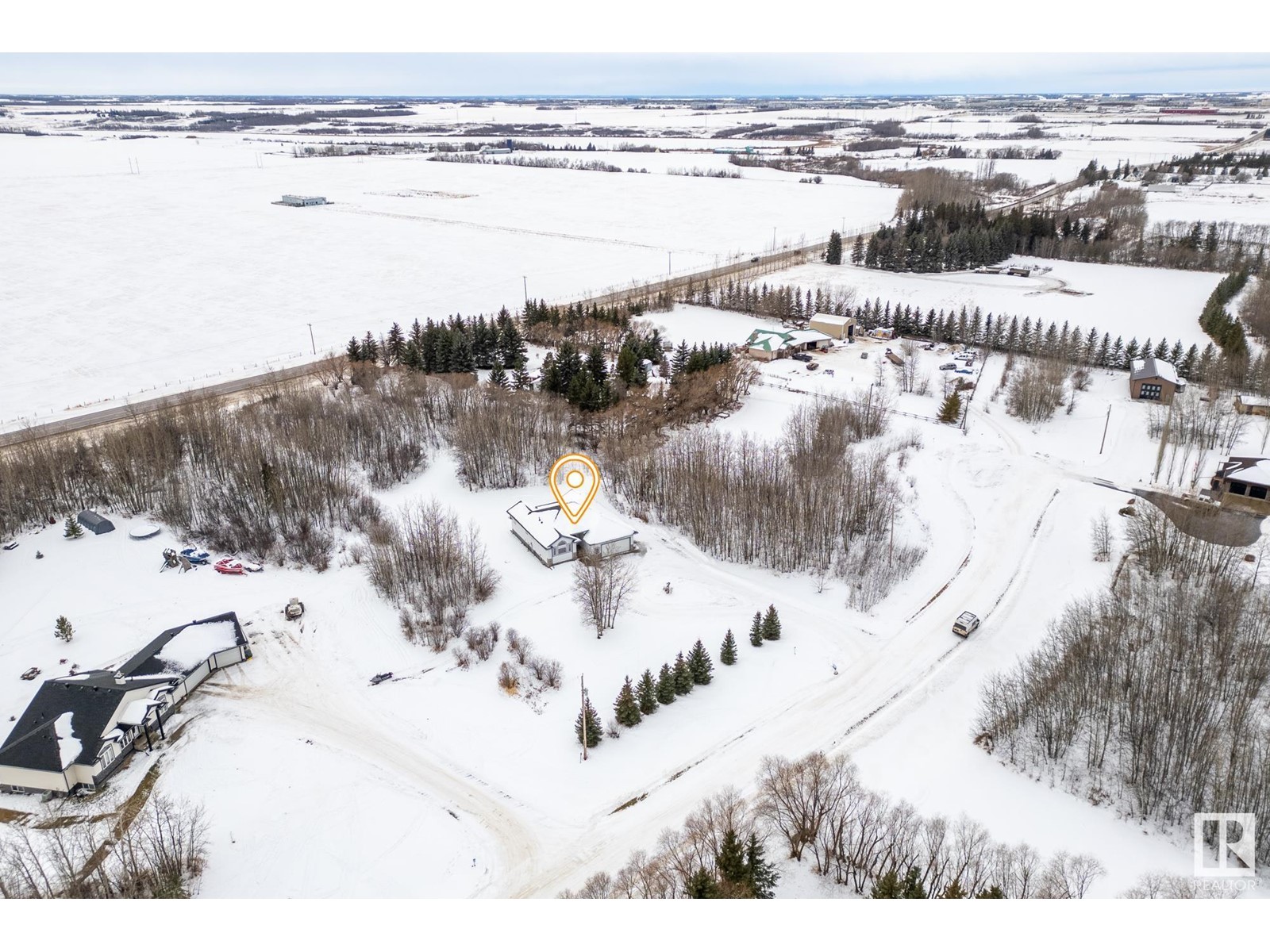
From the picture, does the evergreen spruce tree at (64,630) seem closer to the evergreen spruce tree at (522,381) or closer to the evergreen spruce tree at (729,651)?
the evergreen spruce tree at (729,651)

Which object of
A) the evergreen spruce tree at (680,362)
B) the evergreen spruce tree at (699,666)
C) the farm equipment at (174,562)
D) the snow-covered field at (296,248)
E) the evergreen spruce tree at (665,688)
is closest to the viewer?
the evergreen spruce tree at (665,688)

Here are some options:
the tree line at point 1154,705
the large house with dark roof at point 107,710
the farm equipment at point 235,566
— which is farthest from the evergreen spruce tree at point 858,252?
the large house with dark roof at point 107,710

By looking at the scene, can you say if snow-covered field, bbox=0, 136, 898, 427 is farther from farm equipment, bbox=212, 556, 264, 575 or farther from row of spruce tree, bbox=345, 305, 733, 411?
farm equipment, bbox=212, 556, 264, 575

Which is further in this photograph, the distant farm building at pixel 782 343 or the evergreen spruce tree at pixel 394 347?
the distant farm building at pixel 782 343

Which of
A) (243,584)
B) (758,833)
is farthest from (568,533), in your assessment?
(758,833)

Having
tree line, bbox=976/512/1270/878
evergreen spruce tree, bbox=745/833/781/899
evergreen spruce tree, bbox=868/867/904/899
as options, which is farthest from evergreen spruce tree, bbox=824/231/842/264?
evergreen spruce tree, bbox=868/867/904/899

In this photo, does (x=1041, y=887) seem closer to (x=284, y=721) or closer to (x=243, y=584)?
(x=284, y=721)
